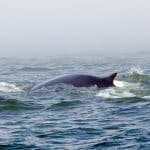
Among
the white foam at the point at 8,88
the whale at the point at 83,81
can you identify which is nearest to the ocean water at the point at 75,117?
the white foam at the point at 8,88

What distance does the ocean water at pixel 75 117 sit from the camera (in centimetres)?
1616

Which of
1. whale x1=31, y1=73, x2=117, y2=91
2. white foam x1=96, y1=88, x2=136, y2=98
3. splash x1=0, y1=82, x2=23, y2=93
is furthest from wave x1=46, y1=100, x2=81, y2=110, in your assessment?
splash x1=0, y1=82, x2=23, y2=93

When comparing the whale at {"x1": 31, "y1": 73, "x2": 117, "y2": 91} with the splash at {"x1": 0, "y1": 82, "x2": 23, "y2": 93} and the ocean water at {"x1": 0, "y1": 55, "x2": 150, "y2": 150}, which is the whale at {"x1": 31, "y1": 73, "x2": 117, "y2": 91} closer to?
the ocean water at {"x1": 0, "y1": 55, "x2": 150, "y2": 150}

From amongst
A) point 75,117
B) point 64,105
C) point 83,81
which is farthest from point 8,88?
point 75,117

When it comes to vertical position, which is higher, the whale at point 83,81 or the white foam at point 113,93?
the whale at point 83,81

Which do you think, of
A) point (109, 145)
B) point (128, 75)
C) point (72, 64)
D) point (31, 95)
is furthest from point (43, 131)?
point (72, 64)

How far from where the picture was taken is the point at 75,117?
64.0 feet

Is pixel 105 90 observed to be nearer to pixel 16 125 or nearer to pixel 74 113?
pixel 74 113

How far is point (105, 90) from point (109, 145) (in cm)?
946

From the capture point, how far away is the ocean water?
53.0 ft

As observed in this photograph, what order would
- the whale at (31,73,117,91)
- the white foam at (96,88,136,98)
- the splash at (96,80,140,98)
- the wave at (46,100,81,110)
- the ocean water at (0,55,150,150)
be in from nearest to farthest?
the ocean water at (0,55,150,150), the wave at (46,100,81,110), the white foam at (96,88,136,98), the splash at (96,80,140,98), the whale at (31,73,117,91)

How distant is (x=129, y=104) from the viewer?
21719 millimetres

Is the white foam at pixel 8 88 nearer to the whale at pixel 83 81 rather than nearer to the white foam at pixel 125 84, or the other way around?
the whale at pixel 83 81

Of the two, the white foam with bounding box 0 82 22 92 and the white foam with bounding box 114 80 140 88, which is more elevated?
the white foam with bounding box 0 82 22 92
